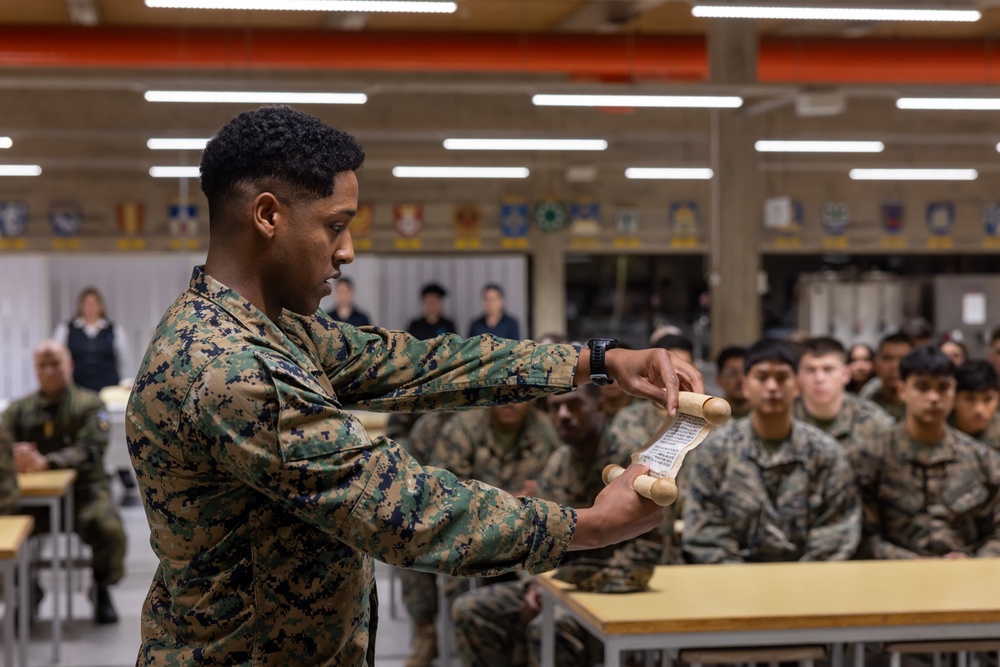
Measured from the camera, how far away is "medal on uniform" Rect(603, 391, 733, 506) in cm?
147

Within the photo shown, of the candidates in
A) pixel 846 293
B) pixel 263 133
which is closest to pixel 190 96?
pixel 263 133

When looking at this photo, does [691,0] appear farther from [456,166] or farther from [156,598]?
[156,598]

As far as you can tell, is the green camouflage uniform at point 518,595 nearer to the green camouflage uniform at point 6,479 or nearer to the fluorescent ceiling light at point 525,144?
the green camouflage uniform at point 6,479

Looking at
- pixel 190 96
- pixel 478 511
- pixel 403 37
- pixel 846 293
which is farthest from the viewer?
pixel 846 293

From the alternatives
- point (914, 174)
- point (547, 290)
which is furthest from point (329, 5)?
point (914, 174)

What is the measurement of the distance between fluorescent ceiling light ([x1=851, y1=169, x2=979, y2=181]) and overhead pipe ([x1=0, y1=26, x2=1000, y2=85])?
3.19ft

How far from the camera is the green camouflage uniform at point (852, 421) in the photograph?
5.64 meters

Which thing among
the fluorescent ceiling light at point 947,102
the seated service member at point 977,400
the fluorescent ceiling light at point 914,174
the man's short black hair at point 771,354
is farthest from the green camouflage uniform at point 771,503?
the fluorescent ceiling light at point 914,174

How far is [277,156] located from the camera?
5.11 feet

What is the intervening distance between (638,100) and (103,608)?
4.56 metres

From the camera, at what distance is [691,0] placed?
629 centimetres

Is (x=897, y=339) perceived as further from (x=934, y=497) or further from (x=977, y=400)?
(x=934, y=497)

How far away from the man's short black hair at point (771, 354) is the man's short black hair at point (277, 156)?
10.7ft

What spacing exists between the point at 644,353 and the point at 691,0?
494 centimetres
